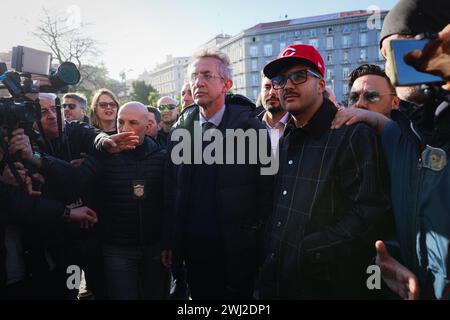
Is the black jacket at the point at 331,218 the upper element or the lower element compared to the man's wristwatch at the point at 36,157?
lower

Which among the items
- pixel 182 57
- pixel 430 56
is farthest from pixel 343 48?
pixel 430 56

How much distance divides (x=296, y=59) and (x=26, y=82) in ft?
6.28

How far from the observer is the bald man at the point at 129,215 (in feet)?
9.32

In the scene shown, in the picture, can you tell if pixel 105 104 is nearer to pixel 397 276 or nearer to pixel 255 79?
pixel 397 276

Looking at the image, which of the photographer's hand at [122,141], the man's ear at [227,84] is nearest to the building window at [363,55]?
the man's ear at [227,84]

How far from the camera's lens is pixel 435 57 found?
108 centimetres

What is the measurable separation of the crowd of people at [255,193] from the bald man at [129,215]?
0.04 ft

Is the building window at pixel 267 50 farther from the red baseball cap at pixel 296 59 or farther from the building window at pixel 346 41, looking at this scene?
the red baseball cap at pixel 296 59

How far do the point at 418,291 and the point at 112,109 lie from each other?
414 centimetres

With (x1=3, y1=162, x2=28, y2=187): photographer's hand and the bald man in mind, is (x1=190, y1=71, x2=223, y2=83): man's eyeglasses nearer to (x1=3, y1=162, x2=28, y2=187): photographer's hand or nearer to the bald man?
the bald man

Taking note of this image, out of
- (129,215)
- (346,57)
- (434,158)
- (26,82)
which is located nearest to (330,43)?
(346,57)

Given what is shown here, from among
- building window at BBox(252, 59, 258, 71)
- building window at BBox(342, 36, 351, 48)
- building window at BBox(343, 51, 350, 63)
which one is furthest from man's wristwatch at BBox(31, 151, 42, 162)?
building window at BBox(252, 59, 258, 71)

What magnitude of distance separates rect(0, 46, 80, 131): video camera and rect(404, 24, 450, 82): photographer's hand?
7.49 feet
